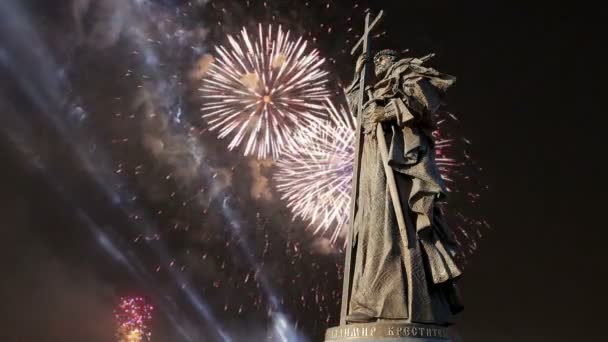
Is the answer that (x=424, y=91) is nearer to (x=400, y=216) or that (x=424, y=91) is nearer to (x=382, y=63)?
(x=382, y=63)

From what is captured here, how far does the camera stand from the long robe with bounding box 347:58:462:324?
8.45 meters

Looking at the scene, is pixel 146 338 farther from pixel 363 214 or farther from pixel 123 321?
pixel 363 214

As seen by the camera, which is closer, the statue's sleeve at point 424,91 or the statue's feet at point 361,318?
the statue's feet at point 361,318

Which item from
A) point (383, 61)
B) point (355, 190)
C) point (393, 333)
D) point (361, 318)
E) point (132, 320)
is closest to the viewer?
point (393, 333)

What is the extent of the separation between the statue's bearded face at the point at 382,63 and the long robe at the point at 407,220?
1.06 ft

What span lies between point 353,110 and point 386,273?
129 inches

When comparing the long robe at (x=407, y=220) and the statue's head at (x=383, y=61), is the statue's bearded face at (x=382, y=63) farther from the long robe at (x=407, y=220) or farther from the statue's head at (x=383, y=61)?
the long robe at (x=407, y=220)

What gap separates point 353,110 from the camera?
1065 cm

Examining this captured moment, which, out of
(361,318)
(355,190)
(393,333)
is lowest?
(393,333)

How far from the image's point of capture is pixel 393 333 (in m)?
7.86

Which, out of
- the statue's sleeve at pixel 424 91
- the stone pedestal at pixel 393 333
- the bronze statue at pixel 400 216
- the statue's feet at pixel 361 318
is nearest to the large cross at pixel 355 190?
the bronze statue at pixel 400 216

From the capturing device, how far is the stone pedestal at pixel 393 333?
25.7ft

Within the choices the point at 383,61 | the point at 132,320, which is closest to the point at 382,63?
the point at 383,61

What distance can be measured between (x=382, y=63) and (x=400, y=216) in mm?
3055
